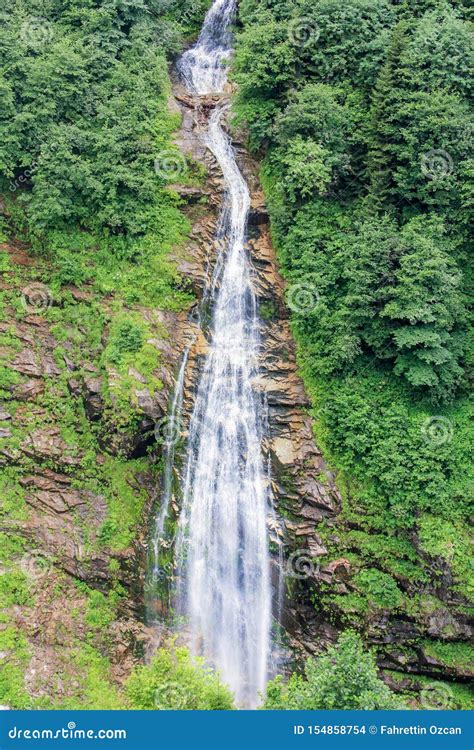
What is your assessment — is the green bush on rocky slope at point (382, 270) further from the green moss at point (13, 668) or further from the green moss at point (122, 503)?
the green moss at point (13, 668)

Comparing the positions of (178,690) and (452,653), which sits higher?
(178,690)

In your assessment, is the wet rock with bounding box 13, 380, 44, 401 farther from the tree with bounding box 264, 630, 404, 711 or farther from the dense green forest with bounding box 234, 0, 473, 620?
the tree with bounding box 264, 630, 404, 711

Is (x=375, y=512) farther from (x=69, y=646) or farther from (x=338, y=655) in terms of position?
(x=69, y=646)

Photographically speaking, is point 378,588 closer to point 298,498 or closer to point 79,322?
point 298,498

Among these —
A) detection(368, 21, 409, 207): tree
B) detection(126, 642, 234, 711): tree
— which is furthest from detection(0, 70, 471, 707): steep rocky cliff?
detection(368, 21, 409, 207): tree

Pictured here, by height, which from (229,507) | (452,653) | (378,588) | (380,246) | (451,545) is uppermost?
(380,246)

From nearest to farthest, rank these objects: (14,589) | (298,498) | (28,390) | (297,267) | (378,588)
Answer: (378,588), (14,589), (298,498), (28,390), (297,267)

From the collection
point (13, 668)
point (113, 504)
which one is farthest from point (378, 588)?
point (13, 668)
